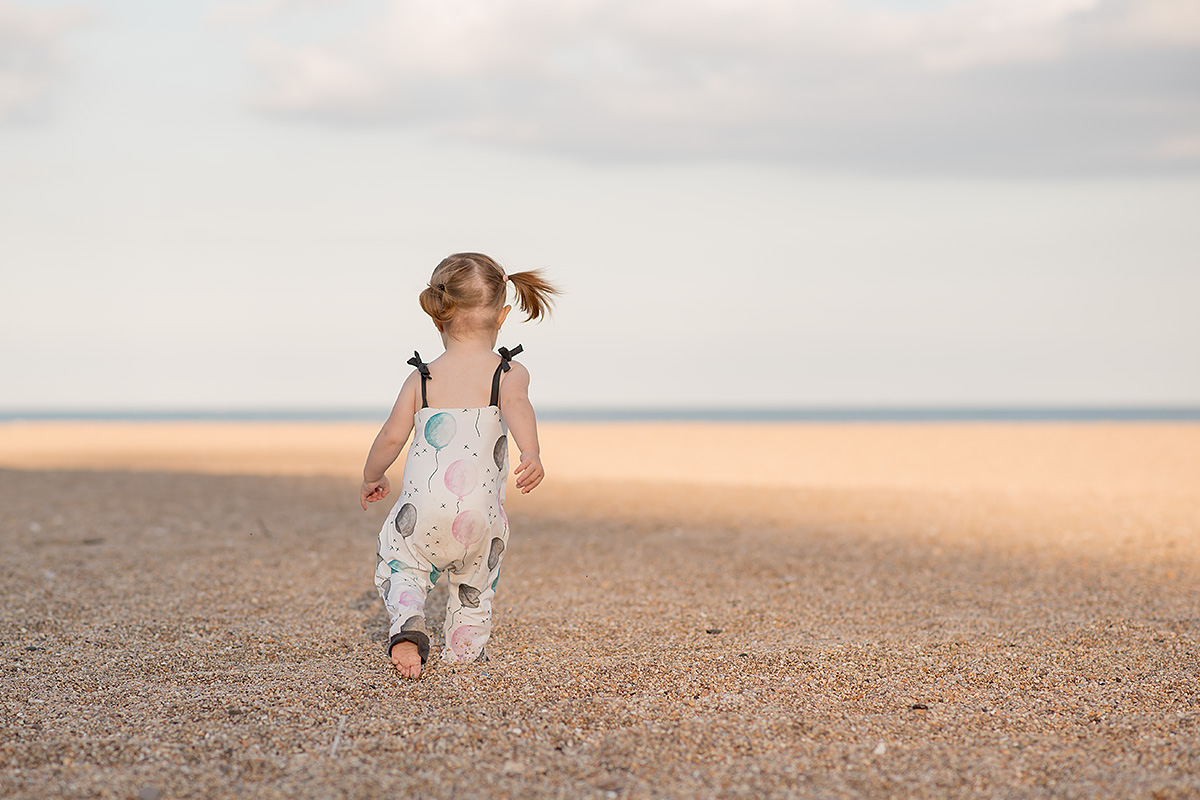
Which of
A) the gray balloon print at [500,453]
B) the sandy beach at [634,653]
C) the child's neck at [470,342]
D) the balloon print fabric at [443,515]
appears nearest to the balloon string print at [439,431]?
the balloon print fabric at [443,515]

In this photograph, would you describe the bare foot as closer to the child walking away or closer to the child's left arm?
the child walking away

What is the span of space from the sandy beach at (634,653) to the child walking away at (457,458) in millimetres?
257

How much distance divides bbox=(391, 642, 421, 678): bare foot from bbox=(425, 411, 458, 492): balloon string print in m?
0.69

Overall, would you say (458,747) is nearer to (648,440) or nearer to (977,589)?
(977,589)

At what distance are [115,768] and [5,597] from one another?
3.37 m

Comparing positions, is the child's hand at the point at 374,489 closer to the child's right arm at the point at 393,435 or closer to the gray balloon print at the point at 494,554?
the child's right arm at the point at 393,435

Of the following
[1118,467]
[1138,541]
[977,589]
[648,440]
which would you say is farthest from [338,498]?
[648,440]

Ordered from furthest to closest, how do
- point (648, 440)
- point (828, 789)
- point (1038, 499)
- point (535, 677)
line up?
1. point (648, 440)
2. point (1038, 499)
3. point (535, 677)
4. point (828, 789)

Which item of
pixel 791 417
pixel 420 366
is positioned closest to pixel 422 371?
pixel 420 366

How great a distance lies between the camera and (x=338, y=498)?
1082cm

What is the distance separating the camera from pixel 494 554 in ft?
13.5

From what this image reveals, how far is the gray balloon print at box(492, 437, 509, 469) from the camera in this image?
407cm

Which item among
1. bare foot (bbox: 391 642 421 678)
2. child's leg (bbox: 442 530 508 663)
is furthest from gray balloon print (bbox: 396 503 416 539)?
bare foot (bbox: 391 642 421 678)

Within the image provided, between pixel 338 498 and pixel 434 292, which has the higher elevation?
pixel 434 292
